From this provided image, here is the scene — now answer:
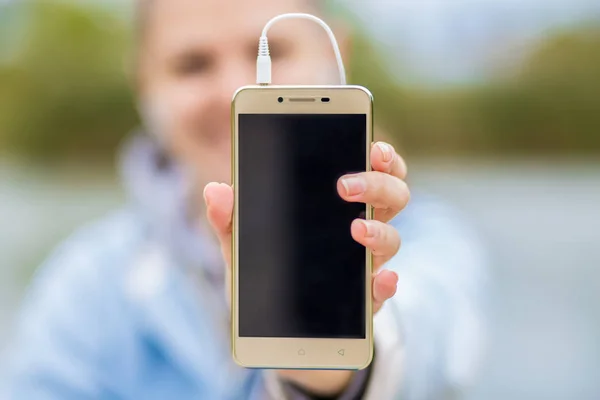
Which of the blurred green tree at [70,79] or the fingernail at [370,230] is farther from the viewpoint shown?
the blurred green tree at [70,79]

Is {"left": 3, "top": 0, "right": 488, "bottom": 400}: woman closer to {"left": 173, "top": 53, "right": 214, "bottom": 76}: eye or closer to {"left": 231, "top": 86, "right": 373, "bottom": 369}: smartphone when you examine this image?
{"left": 173, "top": 53, "right": 214, "bottom": 76}: eye

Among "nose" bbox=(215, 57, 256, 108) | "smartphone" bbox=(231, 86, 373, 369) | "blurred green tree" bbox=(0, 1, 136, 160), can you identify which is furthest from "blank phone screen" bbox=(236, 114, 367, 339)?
"blurred green tree" bbox=(0, 1, 136, 160)

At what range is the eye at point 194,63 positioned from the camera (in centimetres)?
71

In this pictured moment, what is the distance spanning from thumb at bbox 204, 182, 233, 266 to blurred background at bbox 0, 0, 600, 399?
1.46 feet

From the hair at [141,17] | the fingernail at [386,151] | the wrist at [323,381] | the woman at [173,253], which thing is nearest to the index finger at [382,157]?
the fingernail at [386,151]

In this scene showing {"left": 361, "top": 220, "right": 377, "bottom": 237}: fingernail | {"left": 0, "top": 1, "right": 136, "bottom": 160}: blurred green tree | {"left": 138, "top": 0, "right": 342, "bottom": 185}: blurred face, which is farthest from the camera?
{"left": 0, "top": 1, "right": 136, "bottom": 160}: blurred green tree

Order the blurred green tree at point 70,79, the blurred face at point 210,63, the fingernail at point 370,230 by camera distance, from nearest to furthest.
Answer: the fingernail at point 370,230, the blurred face at point 210,63, the blurred green tree at point 70,79

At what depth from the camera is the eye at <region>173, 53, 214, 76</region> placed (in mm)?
712

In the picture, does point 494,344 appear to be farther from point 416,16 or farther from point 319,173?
point 319,173

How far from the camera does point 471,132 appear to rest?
2.60 feet

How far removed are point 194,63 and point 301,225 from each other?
42 cm

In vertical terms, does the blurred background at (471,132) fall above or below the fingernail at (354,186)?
above

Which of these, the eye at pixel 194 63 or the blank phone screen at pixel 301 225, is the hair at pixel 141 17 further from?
the blank phone screen at pixel 301 225

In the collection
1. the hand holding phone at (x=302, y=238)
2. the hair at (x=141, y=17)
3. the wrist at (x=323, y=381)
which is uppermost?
the hair at (x=141, y=17)
